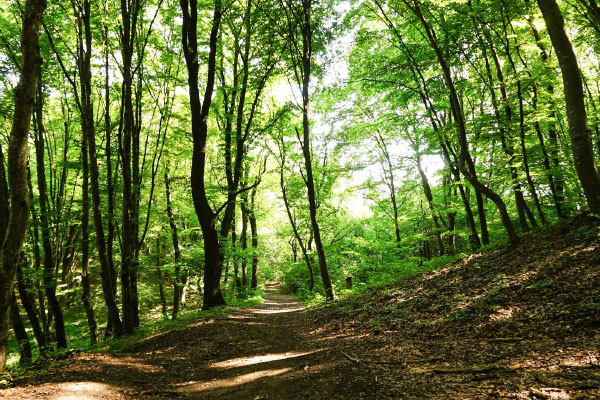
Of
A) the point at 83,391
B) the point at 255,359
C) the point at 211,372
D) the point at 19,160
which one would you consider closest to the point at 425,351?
the point at 255,359

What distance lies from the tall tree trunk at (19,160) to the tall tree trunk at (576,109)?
9.17 meters

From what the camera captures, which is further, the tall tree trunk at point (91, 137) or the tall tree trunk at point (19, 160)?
the tall tree trunk at point (91, 137)

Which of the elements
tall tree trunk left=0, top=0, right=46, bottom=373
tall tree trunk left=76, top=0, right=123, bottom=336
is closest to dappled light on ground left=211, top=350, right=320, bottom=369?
tall tree trunk left=0, top=0, right=46, bottom=373

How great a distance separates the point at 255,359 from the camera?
5938 mm

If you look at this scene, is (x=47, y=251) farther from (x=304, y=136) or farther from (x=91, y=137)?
(x=304, y=136)

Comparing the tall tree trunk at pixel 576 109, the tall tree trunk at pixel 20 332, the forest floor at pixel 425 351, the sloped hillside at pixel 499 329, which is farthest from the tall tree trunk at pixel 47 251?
the tall tree trunk at pixel 576 109

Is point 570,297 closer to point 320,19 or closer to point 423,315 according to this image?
point 423,315

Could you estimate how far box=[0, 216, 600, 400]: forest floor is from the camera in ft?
9.94

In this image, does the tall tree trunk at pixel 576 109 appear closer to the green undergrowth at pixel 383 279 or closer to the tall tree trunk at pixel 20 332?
the green undergrowth at pixel 383 279

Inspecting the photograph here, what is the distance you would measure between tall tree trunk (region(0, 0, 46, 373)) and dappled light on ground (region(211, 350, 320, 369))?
3372 mm

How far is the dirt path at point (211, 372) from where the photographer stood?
3.86 m

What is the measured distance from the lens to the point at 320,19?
38.5ft

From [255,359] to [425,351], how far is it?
11.1ft

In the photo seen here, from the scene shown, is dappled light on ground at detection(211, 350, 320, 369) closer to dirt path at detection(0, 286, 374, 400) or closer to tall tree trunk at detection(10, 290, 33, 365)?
dirt path at detection(0, 286, 374, 400)
